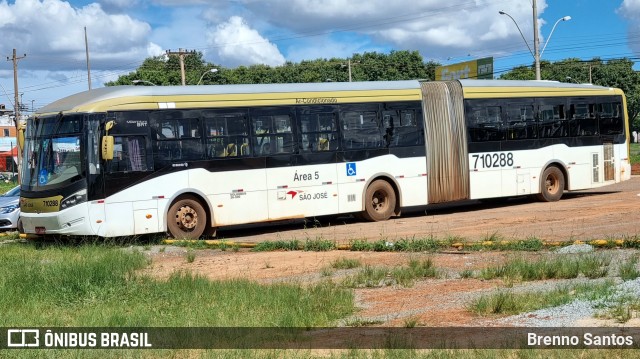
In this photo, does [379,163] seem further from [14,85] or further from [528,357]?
[14,85]

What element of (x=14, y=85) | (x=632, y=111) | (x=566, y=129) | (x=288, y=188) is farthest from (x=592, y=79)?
(x=288, y=188)

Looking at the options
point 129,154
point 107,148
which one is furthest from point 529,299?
point 129,154

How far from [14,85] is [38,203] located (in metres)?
48.5

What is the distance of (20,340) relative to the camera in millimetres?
8719

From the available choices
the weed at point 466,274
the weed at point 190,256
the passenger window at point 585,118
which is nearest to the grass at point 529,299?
the weed at point 466,274

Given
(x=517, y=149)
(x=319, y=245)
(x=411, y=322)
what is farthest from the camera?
(x=517, y=149)

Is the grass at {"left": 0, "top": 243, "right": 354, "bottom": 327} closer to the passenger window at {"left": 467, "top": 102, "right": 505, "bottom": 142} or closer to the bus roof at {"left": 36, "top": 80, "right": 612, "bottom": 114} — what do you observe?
the bus roof at {"left": 36, "top": 80, "right": 612, "bottom": 114}

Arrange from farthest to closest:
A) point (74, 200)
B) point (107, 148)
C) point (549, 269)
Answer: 1. point (74, 200)
2. point (107, 148)
3. point (549, 269)

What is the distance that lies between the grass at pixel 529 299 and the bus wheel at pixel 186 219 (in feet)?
34.1

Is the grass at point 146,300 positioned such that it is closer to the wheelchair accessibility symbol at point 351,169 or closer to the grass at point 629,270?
the grass at point 629,270

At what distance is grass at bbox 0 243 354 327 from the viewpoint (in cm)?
950

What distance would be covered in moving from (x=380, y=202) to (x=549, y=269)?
11.0m

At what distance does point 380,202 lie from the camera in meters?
22.5

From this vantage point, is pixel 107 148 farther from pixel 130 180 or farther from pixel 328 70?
pixel 328 70
